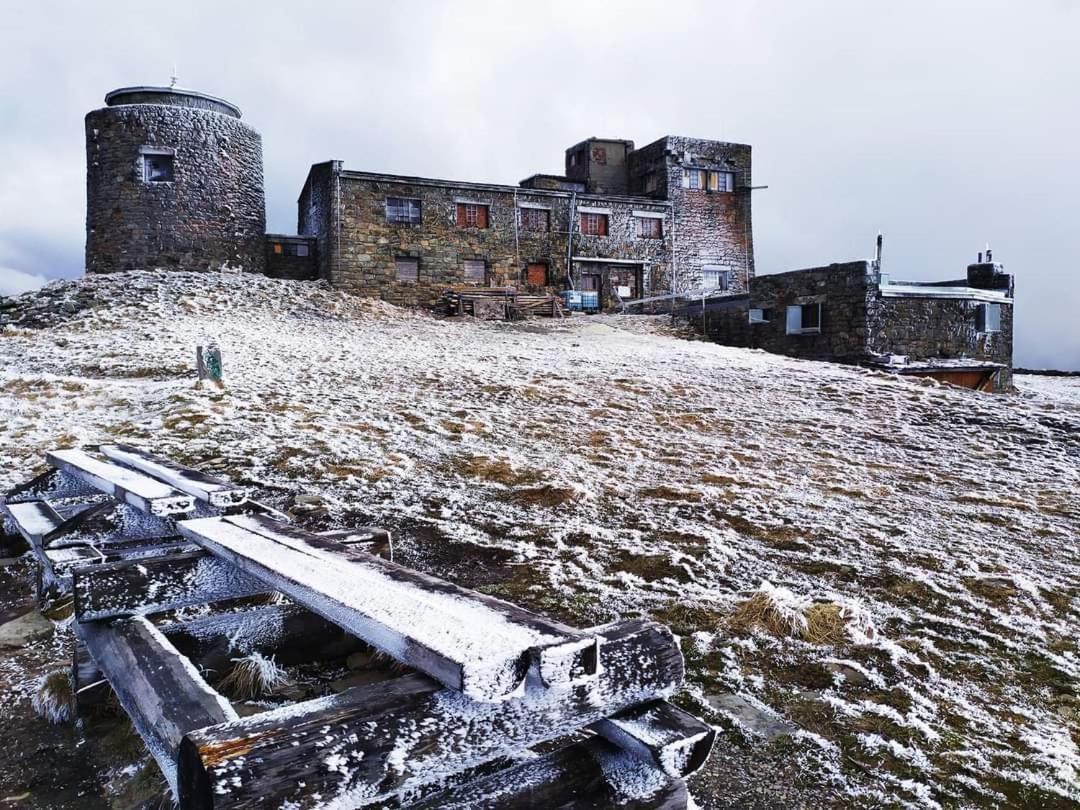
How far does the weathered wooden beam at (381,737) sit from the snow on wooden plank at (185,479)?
1909 mm

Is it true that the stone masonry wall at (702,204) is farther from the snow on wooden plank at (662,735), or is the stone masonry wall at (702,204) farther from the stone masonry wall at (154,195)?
the snow on wooden plank at (662,735)

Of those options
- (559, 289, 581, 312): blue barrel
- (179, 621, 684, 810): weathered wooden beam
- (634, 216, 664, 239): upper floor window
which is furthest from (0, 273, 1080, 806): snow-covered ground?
(634, 216, 664, 239): upper floor window

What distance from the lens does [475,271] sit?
31.9 metres

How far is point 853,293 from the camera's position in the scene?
21625 millimetres

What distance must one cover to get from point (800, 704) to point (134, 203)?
31.2m

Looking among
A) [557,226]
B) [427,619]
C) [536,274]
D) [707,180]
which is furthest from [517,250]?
[427,619]

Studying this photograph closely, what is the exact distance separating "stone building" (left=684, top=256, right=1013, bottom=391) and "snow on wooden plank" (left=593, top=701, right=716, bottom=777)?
21.9m

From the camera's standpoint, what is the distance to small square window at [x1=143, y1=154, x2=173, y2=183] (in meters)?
27.5

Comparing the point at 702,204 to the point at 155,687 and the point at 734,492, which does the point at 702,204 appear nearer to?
the point at 734,492

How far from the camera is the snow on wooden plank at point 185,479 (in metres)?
3.09

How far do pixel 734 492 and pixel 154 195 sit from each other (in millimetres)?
28291

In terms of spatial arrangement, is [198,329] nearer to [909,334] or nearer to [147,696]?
[147,696]

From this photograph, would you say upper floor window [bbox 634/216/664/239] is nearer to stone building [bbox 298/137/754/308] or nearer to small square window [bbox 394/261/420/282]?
stone building [bbox 298/137/754/308]

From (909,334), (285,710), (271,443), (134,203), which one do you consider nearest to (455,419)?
(271,443)
